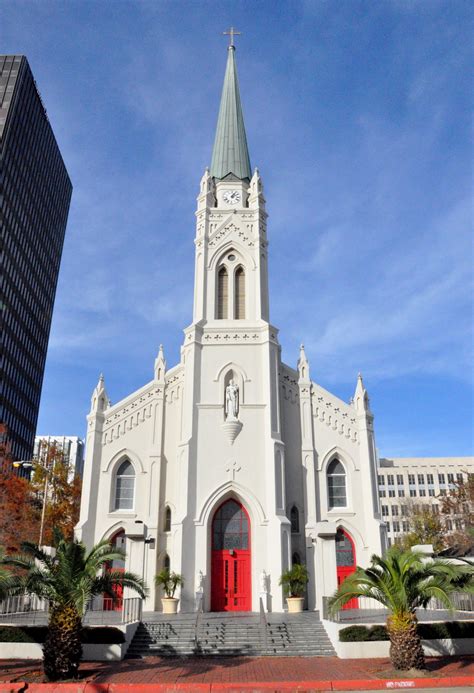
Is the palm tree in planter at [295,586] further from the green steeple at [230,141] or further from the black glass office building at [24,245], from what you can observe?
the black glass office building at [24,245]

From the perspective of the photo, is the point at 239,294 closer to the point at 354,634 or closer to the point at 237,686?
the point at 354,634

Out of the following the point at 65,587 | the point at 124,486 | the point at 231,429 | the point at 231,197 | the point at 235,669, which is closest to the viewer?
the point at 65,587

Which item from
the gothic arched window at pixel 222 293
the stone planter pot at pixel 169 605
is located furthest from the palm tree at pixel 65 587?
the gothic arched window at pixel 222 293

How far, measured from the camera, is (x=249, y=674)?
1583 cm

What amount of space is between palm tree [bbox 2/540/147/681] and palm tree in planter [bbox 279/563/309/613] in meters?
9.98

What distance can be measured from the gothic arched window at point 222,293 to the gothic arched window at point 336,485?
397 inches

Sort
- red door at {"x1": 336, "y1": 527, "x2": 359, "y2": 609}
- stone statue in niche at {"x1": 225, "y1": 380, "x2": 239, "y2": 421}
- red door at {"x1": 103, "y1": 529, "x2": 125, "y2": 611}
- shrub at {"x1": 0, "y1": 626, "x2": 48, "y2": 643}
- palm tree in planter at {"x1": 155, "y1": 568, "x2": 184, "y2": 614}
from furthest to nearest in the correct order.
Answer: stone statue in niche at {"x1": 225, "y1": 380, "x2": 239, "y2": 421}, red door at {"x1": 336, "y1": 527, "x2": 359, "y2": 609}, red door at {"x1": 103, "y1": 529, "x2": 125, "y2": 611}, palm tree in planter at {"x1": 155, "y1": 568, "x2": 184, "y2": 614}, shrub at {"x1": 0, "y1": 626, "x2": 48, "y2": 643}

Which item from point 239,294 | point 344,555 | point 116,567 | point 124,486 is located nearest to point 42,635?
point 116,567

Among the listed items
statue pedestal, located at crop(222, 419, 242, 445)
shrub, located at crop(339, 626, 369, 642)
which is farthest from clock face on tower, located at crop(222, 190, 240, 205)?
shrub, located at crop(339, 626, 369, 642)

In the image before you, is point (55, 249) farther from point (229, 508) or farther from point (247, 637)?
point (247, 637)

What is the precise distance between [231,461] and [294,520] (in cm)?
443

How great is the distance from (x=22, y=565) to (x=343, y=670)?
9284mm

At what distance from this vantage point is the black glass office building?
216 feet

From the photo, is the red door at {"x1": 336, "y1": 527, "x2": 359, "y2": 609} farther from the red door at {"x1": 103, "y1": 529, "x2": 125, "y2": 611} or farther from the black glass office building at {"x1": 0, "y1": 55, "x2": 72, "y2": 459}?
the black glass office building at {"x1": 0, "y1": 55, "x2": 72, "y2": 459}
